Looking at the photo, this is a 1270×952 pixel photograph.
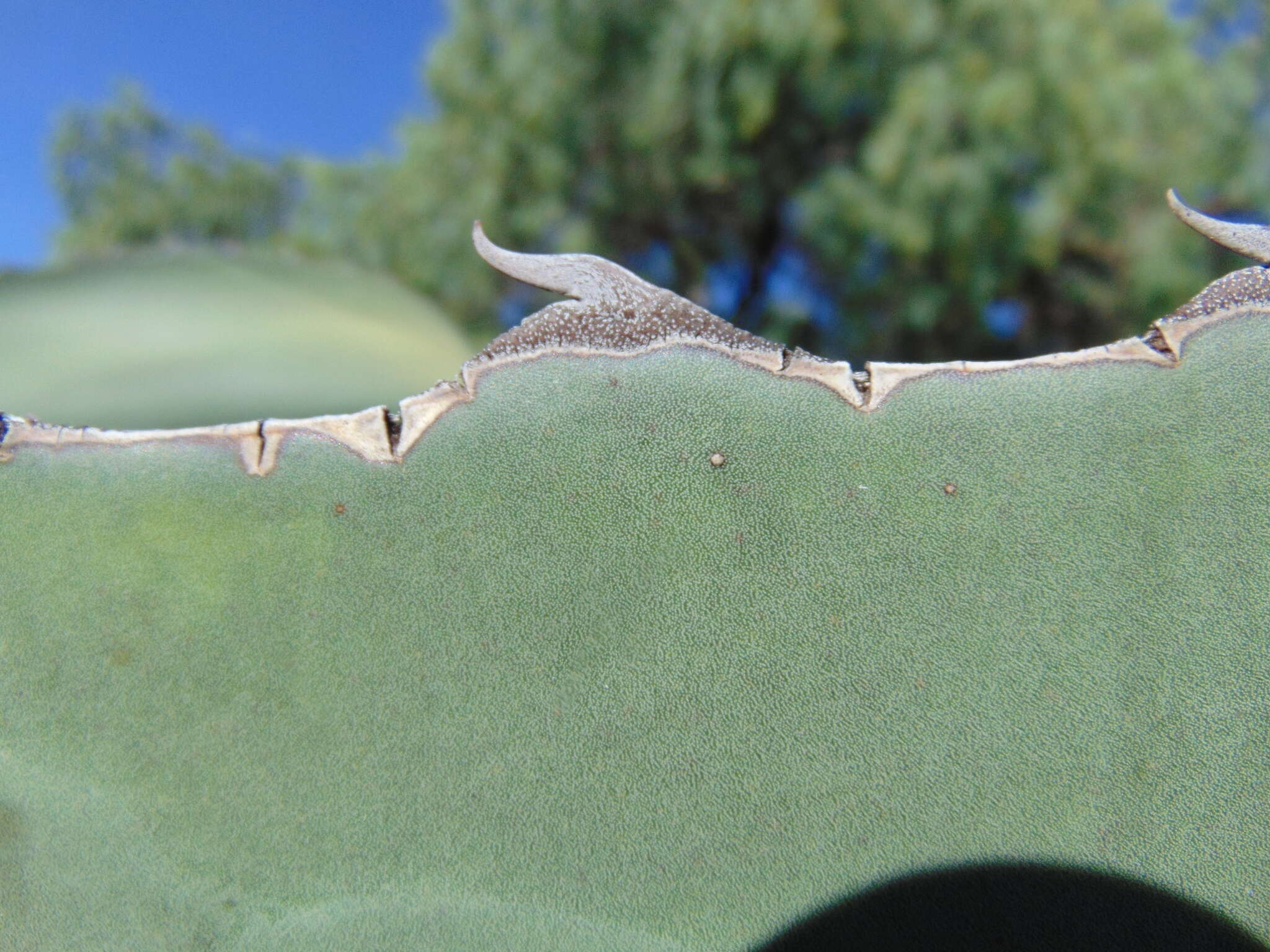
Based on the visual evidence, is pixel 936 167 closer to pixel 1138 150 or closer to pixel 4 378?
pixel 1138 150

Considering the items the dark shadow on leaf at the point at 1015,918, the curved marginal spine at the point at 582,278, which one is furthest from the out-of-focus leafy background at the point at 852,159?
the dark shadow on leaf at the point at 1015,918

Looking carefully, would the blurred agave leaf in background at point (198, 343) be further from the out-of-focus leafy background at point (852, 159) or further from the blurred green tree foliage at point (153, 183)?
the blurred green tree foliage at point (153, 183)

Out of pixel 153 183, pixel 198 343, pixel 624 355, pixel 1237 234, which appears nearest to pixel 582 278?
pixel 624 355

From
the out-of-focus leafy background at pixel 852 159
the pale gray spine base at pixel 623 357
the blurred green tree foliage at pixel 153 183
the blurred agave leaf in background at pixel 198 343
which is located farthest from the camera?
the blurred green tree foliage at pixel 153 183

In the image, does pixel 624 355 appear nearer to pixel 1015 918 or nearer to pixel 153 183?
pixel 1015 918

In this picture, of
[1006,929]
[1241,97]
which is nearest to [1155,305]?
[1241,97]

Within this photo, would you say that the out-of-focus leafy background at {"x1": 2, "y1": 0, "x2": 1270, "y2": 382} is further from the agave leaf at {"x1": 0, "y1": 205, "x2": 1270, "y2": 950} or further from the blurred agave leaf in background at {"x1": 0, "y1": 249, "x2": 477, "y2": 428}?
the agave leaf at {"x1": 0, "y1": 205, "x2": 1270, "y2": 950}
